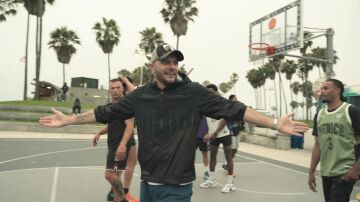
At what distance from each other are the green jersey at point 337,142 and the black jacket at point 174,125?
156 cm

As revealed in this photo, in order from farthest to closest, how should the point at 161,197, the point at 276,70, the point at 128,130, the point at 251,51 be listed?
1. the point at 276,70
2. the point at 251,51
3. the point at 128,130
4. the point at 161,197

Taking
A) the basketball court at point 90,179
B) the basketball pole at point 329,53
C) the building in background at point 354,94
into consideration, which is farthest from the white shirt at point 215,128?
the basketball pole at point 329,53

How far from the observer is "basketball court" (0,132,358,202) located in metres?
7.52

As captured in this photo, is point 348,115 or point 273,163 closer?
point 348,115

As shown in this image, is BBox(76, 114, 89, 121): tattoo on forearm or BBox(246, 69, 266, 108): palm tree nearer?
BBox(76, 114, 89, 121): tattoo on forearm

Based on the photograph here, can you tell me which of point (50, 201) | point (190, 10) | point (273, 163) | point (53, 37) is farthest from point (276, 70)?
point (50, 201)

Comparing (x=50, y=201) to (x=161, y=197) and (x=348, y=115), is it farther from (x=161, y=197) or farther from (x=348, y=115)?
(x=348, y=115)

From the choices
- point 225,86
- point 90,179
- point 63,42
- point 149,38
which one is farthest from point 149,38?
point 225,86

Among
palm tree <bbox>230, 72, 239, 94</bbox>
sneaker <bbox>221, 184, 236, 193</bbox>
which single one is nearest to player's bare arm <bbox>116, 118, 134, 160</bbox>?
sneaker <bbox>221, 184, 236, 193</bbox>

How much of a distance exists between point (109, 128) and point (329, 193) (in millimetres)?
3250

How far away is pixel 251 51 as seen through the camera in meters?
21.2

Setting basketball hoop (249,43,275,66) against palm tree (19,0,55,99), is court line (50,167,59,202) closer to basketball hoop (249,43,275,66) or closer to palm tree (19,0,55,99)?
basketball hoop (249,43,275,66)

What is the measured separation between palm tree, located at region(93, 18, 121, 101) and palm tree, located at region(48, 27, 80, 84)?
331cm

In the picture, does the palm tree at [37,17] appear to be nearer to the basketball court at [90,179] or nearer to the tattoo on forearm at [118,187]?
the basketball court at [90,179]
